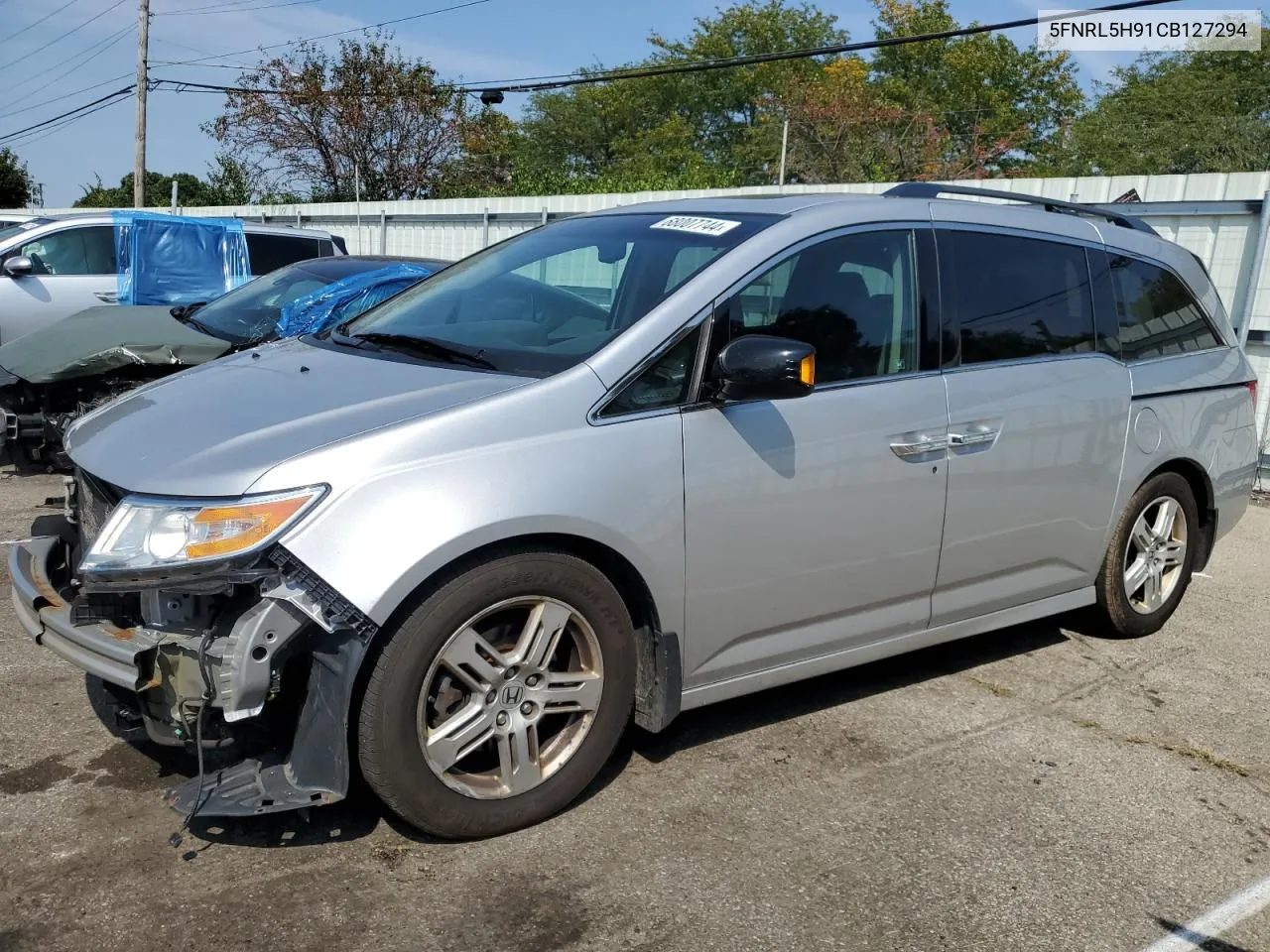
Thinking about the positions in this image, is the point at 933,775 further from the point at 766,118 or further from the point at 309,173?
the point at 766,118

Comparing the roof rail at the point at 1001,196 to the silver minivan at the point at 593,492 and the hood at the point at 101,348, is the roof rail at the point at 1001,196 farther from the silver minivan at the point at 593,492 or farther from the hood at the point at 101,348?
the hood at the point at 101,348

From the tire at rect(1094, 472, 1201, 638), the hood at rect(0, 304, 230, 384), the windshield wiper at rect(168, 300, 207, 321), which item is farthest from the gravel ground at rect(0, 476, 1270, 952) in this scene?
the windshield wiper at rect(168, 300, 207, 321)

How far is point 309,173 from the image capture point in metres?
36.8

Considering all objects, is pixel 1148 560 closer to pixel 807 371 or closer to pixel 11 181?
pixel 807 371

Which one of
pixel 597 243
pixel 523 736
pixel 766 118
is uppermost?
pixel 766 118

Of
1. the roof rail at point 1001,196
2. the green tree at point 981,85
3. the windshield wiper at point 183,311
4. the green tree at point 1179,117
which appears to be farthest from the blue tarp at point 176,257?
the green tree at point 981,85

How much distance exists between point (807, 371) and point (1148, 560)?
8.18 ft

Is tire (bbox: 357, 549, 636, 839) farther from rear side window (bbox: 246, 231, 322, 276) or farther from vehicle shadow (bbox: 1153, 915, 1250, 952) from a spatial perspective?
rear side window (bbox: 246, 231, 322, 276)

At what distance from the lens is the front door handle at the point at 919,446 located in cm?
380

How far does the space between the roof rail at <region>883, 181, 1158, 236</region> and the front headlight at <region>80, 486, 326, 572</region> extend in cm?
246

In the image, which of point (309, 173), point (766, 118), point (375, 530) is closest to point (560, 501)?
point (375, 530)

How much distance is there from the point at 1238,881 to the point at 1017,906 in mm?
704

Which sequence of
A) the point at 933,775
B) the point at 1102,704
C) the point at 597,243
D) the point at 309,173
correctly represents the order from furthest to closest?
1. the point at 309,173
2. the point at 1102,704
3. the point at 597,243
4. the point at 933,775

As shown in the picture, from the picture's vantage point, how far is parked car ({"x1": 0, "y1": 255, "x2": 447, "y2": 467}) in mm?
5969
